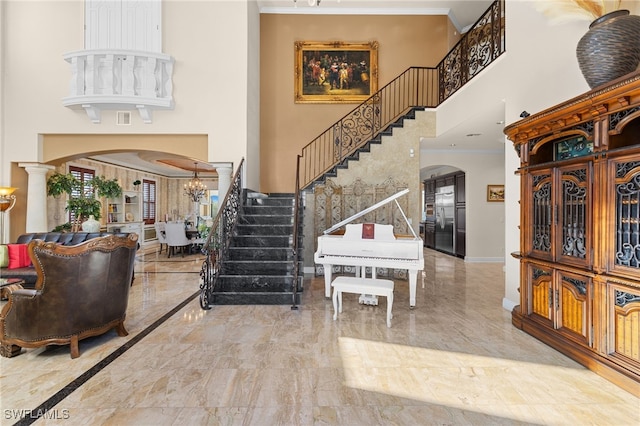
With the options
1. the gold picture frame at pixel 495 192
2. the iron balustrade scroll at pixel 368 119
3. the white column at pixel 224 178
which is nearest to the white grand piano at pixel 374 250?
the white column at pixel 224 178

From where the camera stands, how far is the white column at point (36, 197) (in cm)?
629

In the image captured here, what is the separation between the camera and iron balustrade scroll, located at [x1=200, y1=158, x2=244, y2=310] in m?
4.44

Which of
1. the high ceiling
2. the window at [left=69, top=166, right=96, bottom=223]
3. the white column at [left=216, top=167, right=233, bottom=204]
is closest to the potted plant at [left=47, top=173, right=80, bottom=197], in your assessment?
the high ceiling

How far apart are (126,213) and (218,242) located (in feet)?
26.6

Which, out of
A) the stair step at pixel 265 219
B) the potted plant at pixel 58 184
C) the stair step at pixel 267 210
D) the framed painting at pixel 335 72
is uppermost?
the framed painting at pixel 335 72

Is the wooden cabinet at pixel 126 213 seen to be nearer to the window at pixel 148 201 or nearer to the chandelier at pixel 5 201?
the window at pixel 148 201

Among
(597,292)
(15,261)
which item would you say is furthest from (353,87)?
(15,261)

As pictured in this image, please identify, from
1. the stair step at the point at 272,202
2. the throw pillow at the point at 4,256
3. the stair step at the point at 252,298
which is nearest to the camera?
the stair step at the point at 252,298

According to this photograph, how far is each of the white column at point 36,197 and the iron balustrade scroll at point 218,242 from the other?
4055mm

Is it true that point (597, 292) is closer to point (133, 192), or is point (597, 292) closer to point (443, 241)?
point (443, 241)

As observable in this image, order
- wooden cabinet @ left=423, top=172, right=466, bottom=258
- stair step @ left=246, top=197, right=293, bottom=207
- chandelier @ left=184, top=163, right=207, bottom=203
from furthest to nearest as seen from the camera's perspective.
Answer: chandelier @ left=184, top=163, right=207, bottom=203 → wooden cabinet @ left=423, top=172, right=466, bottom=258 → stair step @ left=246, top=197, right=293, bottom=207

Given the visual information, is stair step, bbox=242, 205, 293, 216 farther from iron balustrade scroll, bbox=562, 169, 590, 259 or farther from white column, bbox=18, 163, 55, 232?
iron balustrade scroll, bbox=562, 169, 590, 259

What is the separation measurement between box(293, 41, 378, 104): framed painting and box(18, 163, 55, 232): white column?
5.63m

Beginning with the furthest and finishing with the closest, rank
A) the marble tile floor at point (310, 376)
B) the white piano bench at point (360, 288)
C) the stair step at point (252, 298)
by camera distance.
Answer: the stair step at point (252, 298) → the white piano bench at point (360, 288) → the marble tile floor at point (310, 376)
